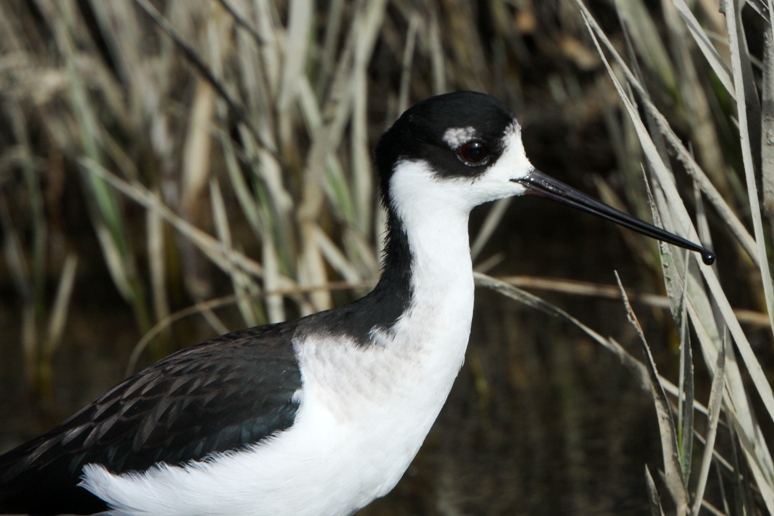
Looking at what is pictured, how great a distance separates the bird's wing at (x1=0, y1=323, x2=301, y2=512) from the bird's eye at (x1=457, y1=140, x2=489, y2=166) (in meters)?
0.68

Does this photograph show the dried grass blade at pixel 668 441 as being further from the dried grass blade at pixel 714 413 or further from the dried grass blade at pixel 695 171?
the dried grass blade at pixel 695 171

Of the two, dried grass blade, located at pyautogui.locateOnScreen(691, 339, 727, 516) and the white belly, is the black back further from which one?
dried grass blade, located at pyautogui.locateOnScreen(691, 339, 727, 516)

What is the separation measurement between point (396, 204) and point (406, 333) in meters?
0.33

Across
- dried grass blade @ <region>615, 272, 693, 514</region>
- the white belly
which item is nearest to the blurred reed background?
dried grass blade @ <region>615, 272, 693, 514</region>

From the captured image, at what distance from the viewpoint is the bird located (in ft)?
8.12

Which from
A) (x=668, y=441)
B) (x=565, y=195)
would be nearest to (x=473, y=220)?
(x=565, y=195)

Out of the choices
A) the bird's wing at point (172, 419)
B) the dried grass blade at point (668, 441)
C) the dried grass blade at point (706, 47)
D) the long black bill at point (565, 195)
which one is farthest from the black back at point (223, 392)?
the dried grass blade at point (668, 441)

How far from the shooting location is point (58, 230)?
21.9 feet

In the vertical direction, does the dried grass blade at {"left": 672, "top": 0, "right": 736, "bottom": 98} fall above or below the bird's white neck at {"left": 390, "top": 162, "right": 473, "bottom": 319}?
above

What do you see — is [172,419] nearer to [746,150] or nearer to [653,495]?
[653,495]

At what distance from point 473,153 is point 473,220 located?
3.81 metres

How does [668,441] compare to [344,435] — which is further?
[344,435]

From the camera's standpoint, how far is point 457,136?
2477mm

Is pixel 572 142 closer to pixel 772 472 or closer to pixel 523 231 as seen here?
pixel 523 231
